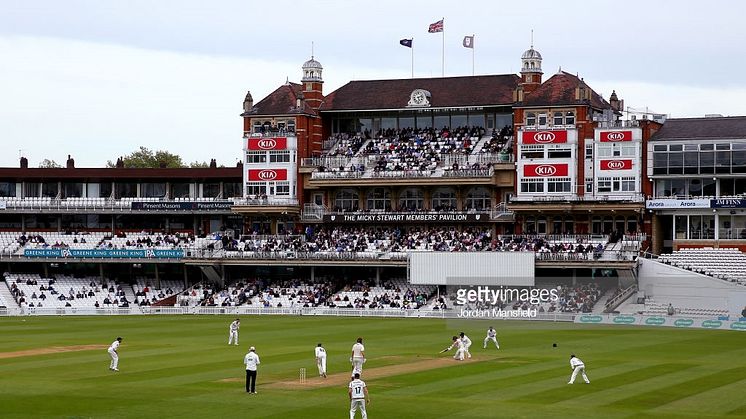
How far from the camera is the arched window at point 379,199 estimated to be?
9306cm

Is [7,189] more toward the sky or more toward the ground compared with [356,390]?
more toward the sky

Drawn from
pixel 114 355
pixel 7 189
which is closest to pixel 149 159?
pixel 7 189

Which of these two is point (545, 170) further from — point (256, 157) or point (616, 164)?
point (256, 157)

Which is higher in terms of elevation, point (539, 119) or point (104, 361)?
point (539, 119)

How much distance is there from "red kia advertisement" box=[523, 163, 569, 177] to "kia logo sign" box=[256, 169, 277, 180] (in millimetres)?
18369

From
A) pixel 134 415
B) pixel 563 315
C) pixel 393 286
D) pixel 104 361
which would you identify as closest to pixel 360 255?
pixel 393 286

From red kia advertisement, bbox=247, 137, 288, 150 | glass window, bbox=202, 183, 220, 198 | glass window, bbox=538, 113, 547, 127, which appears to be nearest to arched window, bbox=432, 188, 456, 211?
glass window, bbox=538, 113, 547, 127

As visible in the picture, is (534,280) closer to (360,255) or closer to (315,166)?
(360,255)

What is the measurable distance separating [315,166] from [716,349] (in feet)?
150

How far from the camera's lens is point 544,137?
3413 inches

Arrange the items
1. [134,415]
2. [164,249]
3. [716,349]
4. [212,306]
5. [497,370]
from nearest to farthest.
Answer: [134,415] < [497,370] < [716,349] < [212,306] < [164,249]

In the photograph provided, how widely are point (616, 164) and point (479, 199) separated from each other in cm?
1050

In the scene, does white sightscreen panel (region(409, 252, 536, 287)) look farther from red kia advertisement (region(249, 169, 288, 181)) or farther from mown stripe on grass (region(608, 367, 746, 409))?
mown stripe on grass (region(608, 367, 746, 409))

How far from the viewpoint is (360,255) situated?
283 feet
